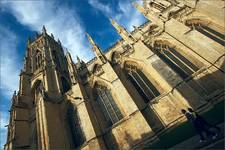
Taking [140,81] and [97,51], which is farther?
[97,51]

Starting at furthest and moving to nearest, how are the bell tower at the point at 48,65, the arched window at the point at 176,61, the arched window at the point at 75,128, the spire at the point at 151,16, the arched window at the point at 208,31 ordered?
the bell tower at the point at 48,65, the spire at the point at 151,16, the arched window at the point at 208,31, the arched window at the point at 75,128, the arched window at the point at 176,61

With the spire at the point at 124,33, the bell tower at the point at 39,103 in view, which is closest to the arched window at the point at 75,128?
the bell tower at the point at 39,103

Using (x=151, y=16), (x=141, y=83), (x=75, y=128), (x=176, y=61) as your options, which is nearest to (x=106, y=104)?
(x=75, y=128)

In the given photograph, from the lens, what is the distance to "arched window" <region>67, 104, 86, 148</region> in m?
15.2

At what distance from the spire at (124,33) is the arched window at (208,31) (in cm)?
583

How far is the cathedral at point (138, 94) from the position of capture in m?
12.6

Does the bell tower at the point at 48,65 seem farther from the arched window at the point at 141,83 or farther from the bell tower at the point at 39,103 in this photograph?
the arched window at the point at 141,83

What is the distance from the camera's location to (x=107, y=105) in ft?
53.1

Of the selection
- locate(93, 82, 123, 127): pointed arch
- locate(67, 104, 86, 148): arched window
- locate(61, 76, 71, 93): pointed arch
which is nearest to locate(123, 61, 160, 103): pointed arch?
locate(93, 82, 123, 127): pointed arch

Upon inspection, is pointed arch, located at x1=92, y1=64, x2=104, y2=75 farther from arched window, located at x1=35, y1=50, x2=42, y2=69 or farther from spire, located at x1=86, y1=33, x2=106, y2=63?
arched window, located at x1=35, y1=50, x2=42, y2=69

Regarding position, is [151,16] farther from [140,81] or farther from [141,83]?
[141,83]

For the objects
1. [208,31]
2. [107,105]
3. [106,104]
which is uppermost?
[208,31]

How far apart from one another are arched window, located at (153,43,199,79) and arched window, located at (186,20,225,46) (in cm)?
315

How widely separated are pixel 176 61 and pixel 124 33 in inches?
289
